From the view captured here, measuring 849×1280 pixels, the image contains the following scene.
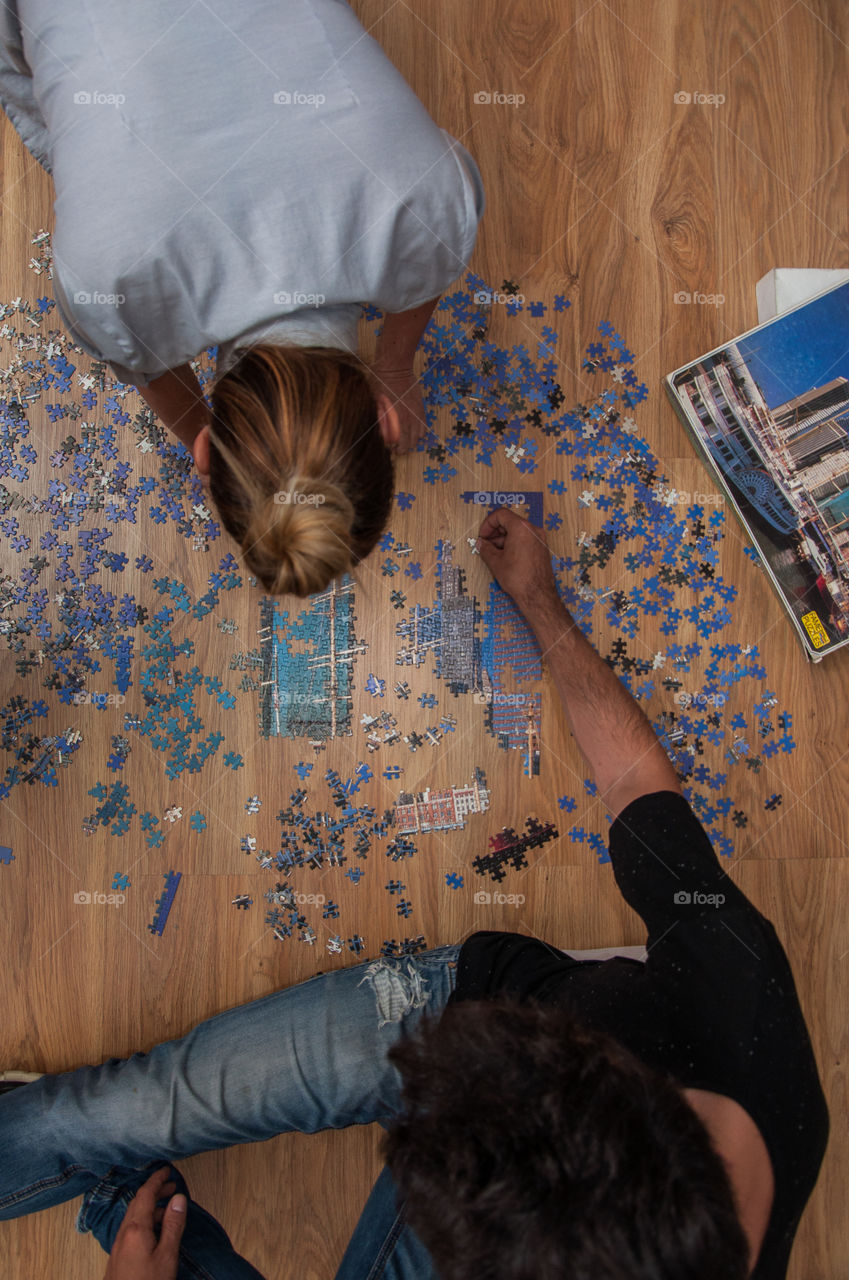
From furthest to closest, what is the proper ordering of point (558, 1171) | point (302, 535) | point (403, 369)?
1. point (403, 369)
2. point (302, 535)
3. point (558, 1171)

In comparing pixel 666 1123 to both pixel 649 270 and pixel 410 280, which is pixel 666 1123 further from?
pixel 649 270

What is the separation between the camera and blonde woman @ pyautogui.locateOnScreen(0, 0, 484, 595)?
120cm

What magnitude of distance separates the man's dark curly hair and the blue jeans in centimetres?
62

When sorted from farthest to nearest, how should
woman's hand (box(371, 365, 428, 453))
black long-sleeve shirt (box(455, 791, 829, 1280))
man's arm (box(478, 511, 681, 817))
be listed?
1. woman's hand (box(371, 365, 428, 453))
2. man's arm (box(478, 511, 681, 817))
3. black long-sleeve shirt (box(455, 791, 829, 1280))

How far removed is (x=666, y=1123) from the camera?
1038mm

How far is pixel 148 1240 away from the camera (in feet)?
5.47

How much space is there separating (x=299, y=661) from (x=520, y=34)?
5.76 feet

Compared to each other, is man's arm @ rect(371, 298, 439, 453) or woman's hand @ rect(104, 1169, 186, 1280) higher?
man's arm @ rect(371, 298, 439, 453)

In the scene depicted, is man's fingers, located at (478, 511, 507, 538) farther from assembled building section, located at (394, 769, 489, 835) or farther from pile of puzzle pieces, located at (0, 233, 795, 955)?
assembled building section, located at (394, 769, 489, 835)

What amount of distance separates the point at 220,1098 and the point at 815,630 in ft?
5.90

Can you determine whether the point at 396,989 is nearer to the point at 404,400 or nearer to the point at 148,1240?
the point at 148,1240

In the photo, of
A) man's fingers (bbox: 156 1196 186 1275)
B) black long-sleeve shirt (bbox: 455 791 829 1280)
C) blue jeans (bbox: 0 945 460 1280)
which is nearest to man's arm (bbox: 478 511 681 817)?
black long-sleeve shirt (bbox: 455 791 829 1280)

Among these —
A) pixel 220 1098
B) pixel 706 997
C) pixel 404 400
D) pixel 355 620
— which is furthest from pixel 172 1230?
pixel 404 400

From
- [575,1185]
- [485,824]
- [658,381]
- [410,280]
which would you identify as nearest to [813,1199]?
[485,824]
